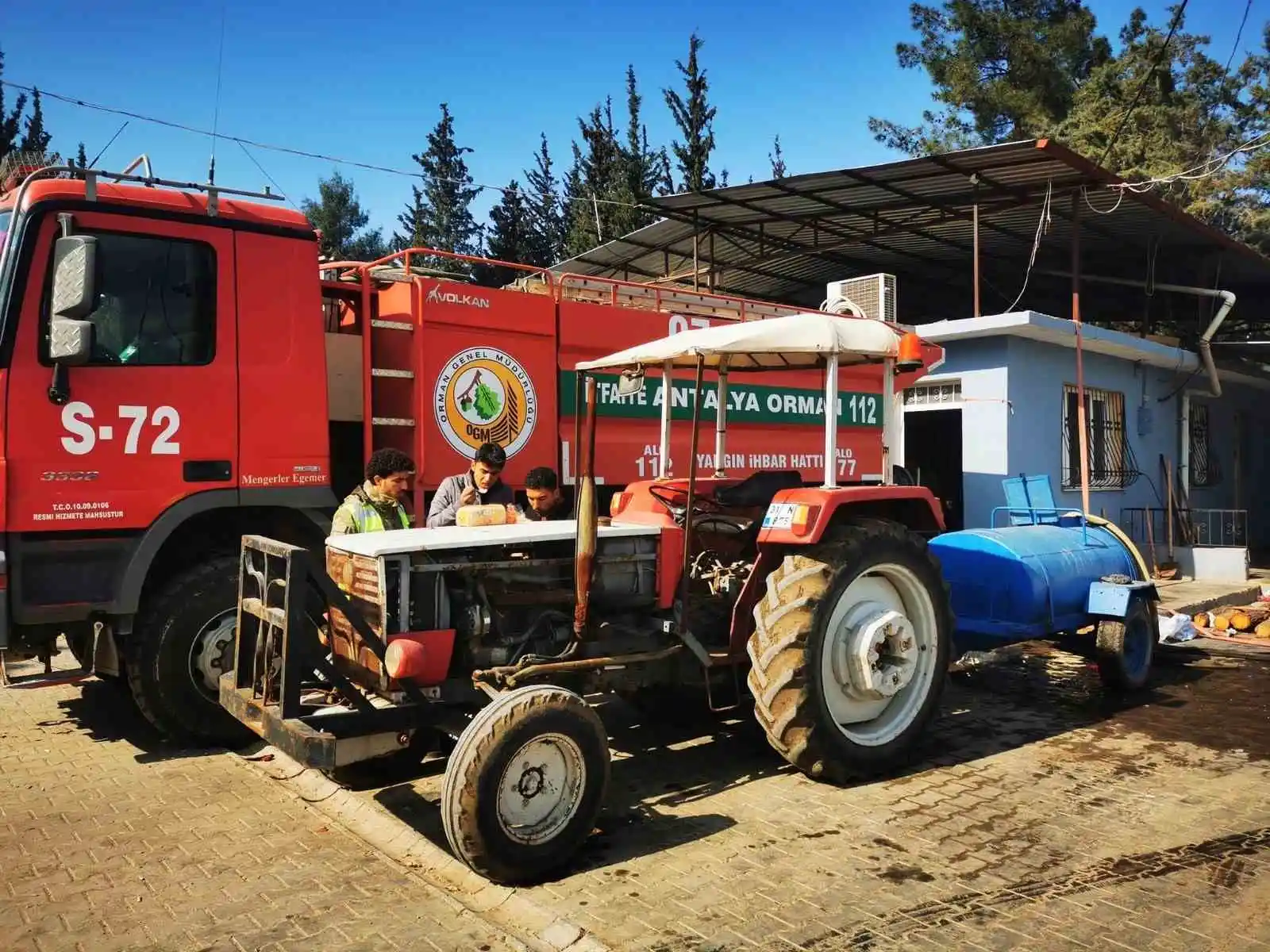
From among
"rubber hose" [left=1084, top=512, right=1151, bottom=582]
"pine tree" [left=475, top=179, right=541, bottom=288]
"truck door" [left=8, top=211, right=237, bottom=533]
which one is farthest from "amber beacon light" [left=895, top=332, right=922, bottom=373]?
"pine tree" [left=475, top=179, right=541, bottom=288]

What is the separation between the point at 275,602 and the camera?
13.8 feet

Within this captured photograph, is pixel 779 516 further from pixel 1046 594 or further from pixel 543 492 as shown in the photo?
pixel 1046 594

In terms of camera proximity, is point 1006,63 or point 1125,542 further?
point 1006,63

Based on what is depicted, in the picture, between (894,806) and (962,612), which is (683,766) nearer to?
(894,806)

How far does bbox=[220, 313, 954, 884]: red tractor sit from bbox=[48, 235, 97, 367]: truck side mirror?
145cm

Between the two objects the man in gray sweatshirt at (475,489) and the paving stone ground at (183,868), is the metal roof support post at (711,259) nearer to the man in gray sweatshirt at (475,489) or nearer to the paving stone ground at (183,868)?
the man in gray sweatshirt at (475,489)

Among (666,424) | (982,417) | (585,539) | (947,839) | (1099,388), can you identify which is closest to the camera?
(947,839)

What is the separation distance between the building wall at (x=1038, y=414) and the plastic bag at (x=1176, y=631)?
3.32 metres

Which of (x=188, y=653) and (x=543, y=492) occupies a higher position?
(x=543, y=492)

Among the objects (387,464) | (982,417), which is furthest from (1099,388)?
(387,464)

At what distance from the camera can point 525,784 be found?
12.2 feet

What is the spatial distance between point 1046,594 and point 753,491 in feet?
8.19

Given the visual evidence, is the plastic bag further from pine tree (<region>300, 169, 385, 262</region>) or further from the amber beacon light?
pine tree (<region>300, 169, 385, 262</region>)

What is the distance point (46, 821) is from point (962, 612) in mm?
5587
